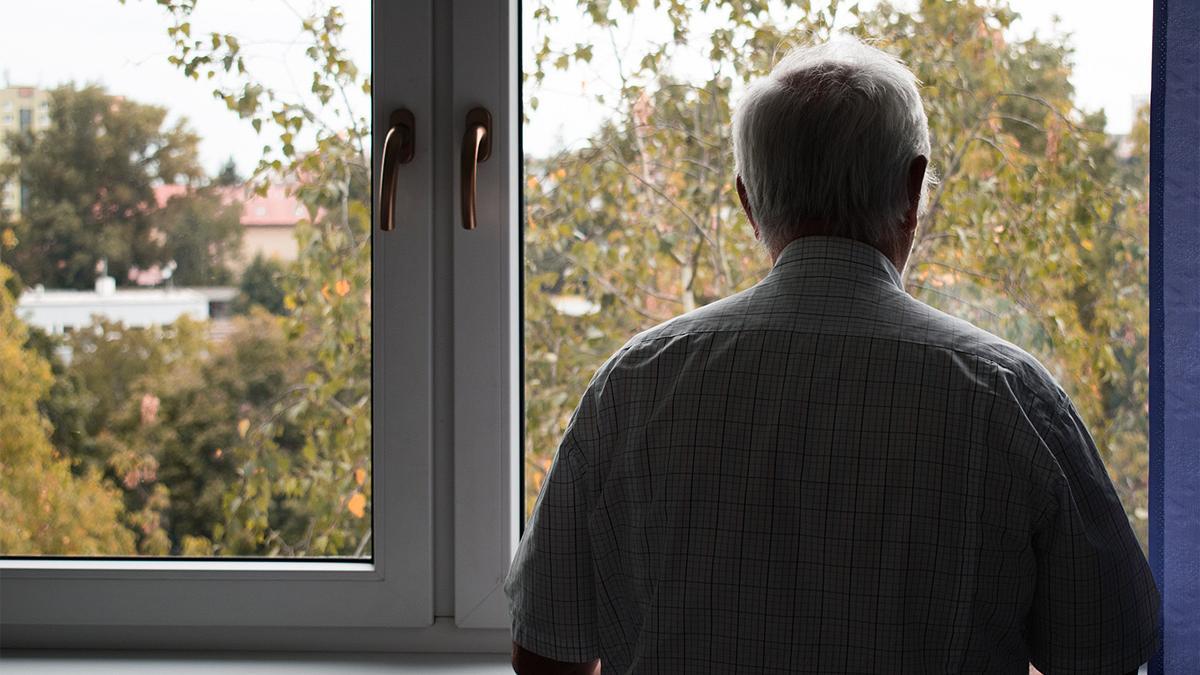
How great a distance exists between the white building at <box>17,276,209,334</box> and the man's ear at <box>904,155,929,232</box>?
1.00 meters

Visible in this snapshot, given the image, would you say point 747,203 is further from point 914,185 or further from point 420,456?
point 420,456

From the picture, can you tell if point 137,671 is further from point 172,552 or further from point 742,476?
point 742,476

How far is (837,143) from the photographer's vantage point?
1.00 metres

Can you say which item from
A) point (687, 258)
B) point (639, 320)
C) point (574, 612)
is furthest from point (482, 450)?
point (574, 612)

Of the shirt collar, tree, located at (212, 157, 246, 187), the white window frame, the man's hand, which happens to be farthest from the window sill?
the shirt collar

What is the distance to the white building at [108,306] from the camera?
5.28 feet

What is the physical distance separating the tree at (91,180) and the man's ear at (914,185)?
1.00 metres

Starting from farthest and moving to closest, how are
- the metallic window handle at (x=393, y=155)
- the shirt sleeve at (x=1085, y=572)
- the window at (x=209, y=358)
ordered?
the window at (x=209, y=358) → the metallic window handle at (x=393, y=155) → the shirt sleeve at (x=1085, y=572)

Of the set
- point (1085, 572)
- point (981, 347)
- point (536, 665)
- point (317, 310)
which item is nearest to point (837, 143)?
point (981, 347)

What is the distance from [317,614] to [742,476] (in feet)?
2.72

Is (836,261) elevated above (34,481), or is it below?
above

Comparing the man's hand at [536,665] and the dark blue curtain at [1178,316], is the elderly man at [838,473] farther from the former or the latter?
the dark blue curtain at [1178,316]

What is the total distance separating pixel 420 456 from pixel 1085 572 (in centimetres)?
88

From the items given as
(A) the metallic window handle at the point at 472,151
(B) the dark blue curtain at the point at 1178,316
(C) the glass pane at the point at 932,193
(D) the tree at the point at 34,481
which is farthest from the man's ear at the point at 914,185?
(D) the tree at the point at 34,481
